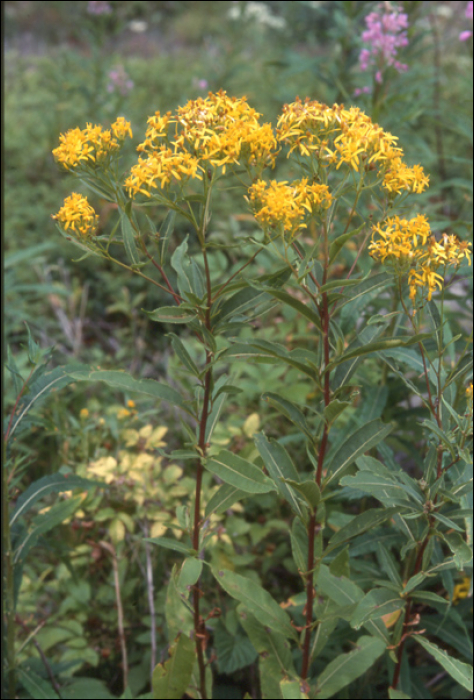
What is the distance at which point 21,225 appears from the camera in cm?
442

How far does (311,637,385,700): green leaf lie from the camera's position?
1.34m

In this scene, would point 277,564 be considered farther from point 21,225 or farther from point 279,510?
point 21,225

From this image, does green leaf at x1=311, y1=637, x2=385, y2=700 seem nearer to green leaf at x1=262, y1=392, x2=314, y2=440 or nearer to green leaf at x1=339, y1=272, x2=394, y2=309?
green leaf at x1=262, y1=392, x2=314, y2=440

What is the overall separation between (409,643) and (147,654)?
33.1 inches

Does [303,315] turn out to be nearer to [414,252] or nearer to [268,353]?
[268,353]

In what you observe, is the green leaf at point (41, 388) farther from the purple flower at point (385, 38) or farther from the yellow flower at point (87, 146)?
the purple flower at point (385, 38)

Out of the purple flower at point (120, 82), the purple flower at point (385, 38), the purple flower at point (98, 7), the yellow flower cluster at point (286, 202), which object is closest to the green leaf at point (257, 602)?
the yellow flower cluster at point (286, 202)

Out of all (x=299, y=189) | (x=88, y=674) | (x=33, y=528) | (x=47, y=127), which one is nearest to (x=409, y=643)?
(x=88, y=674)

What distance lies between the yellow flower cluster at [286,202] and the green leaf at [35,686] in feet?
4.09

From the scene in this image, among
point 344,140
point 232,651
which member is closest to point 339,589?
point 232,651

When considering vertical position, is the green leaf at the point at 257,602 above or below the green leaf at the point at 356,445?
below

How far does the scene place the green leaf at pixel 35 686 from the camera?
1429mm

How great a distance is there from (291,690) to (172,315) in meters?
0.87

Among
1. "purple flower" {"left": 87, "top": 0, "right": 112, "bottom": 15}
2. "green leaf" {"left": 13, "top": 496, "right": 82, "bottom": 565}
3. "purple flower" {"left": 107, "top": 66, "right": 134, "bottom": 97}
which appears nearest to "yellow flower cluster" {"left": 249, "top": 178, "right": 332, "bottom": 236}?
"green leaf" {"left": 13, "top": 496, "right": 82, "bottom": 565}
